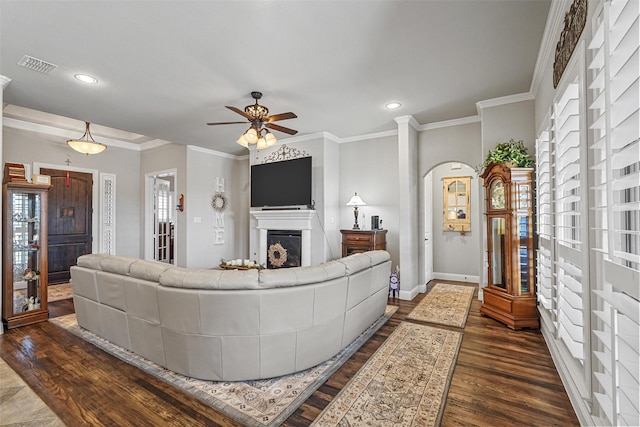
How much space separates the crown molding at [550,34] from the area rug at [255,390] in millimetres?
3148

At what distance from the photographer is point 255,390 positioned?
209 centimetres

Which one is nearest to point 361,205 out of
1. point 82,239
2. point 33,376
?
point 33,376

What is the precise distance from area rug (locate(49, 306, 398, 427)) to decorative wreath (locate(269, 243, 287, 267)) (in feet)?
10.5

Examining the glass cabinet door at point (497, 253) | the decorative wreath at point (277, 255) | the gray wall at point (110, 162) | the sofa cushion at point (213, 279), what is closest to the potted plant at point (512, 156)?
the glass cabinet door at point (497, 253)

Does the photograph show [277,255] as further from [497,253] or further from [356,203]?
[497,253]

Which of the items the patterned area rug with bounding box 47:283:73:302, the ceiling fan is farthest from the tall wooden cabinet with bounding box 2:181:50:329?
the ceiling fan

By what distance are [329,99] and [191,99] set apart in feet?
5.93

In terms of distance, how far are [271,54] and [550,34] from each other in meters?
2.40

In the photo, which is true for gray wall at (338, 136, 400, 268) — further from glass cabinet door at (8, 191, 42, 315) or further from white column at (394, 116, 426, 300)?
glass cabinet door at (8, 191, 42, 315)

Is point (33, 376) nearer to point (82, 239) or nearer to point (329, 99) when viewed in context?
point (329, 99)

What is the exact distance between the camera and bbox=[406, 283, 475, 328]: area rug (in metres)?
3.56

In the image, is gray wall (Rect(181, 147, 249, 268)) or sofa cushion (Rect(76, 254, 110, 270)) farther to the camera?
gray wall (Rect(181, 147, 249, 268))

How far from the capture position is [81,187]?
5836mm

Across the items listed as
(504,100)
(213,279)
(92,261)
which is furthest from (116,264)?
(504,100)
